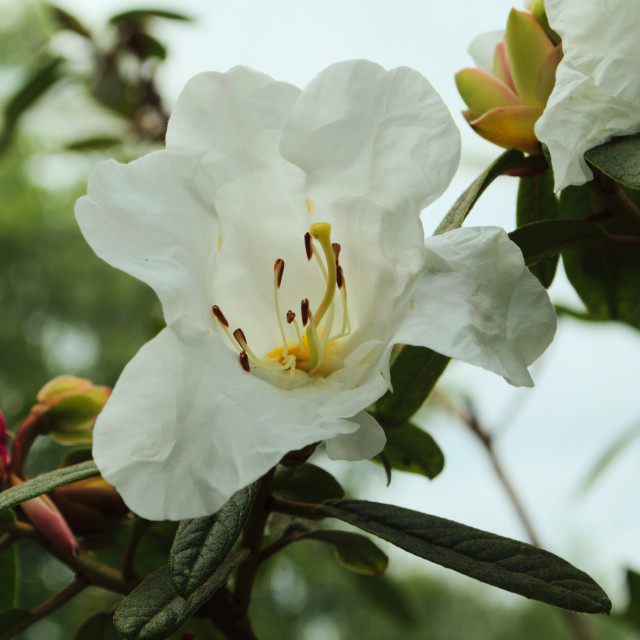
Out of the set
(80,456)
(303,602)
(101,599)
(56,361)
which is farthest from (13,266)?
(80,456)

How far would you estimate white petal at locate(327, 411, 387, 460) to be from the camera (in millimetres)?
469

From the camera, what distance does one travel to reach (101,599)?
153cm

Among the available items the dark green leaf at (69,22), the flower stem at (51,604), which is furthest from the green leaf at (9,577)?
the dark green leaf at (69,22)

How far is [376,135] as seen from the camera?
526 millimetres

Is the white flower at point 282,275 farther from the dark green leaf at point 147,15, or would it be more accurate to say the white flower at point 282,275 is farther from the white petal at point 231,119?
the dark green leaf at point 147,15

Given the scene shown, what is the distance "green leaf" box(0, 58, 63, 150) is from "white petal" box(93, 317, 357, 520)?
1398 millimetres

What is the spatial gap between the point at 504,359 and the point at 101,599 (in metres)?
1.29

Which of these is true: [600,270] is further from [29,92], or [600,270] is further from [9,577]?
[29,92]

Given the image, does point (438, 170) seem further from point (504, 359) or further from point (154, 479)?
point (154, 479)

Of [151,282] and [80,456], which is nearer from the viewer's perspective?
[151,282]

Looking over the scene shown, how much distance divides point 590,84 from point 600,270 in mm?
302

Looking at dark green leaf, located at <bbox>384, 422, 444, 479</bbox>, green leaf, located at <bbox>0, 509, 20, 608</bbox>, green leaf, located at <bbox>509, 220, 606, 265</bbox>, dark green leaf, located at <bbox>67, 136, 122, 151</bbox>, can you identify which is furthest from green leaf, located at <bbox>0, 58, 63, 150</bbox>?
green leaf, located at <bbox>509, 220, 606, 265</bbox>

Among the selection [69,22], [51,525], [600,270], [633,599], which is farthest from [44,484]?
[69,22]

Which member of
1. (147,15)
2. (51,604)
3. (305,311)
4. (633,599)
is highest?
(305,311)
